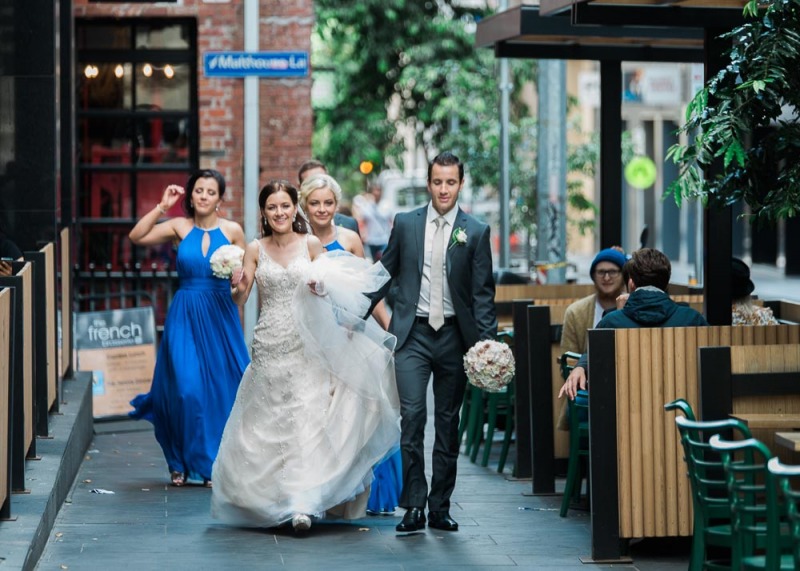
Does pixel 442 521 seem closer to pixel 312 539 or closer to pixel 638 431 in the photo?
pixel 312 539

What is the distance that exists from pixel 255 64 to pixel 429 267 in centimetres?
709

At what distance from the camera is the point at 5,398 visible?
791 centimetres

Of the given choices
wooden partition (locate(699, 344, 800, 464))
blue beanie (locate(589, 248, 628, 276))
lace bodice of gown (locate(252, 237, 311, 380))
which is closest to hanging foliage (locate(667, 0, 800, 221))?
wooden partition (locate(699, 344, 800, 464))

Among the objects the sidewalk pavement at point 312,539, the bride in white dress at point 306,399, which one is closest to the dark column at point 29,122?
the sidewalk pavement at point 312,539

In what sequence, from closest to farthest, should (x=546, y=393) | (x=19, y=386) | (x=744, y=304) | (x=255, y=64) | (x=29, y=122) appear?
1. (x=19, y=386)
2. (x=546, y=393)
3. (x=744, y=304)
4. (x=29, y=122)
5. (x=255, y=64)

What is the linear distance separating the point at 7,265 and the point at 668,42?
5.37 meters

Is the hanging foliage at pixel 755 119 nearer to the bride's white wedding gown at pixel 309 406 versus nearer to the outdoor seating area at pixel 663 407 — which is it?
the outdoor seating area at pixel 663 407

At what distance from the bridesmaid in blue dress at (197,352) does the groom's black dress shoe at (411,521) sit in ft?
7.20

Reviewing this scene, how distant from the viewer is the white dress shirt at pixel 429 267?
919 centimetres

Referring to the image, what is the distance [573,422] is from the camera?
30.9ft

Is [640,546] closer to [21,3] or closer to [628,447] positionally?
[628,447]

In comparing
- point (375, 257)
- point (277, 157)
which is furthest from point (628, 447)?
point (375, 257)

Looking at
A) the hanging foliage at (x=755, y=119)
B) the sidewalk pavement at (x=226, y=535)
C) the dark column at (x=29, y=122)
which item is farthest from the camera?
→ the dark column at (x=29, y=122)

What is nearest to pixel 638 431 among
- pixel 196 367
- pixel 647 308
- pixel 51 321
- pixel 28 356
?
pixel 647 308
